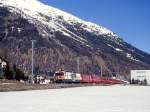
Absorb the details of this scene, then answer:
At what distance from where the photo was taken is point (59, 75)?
103 meters

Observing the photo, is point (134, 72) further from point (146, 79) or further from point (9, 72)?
point (9, 72)

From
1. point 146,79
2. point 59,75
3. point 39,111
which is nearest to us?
point 39,111

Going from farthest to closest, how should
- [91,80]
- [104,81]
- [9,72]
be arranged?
[104,81]
[91,80]
[9,72]

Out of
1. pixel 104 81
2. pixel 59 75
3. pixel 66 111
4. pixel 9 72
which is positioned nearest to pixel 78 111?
pixel 66 111

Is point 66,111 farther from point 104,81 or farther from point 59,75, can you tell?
point 104,81

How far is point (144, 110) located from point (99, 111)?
6.51 ft

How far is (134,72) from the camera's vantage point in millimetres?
178625

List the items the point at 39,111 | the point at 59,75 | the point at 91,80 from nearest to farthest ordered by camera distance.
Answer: the point at 39,111, the point at 59,75, the point at 91,80

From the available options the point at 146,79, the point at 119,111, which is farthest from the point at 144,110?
the point at 146,79

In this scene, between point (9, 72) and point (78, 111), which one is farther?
point (9, 72)

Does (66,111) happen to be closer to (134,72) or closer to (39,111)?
(39,111)

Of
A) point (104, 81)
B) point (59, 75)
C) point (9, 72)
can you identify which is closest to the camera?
point (59, 75)

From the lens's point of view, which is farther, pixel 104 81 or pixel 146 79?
pixel 146 79

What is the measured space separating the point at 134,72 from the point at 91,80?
5586 centimetres
